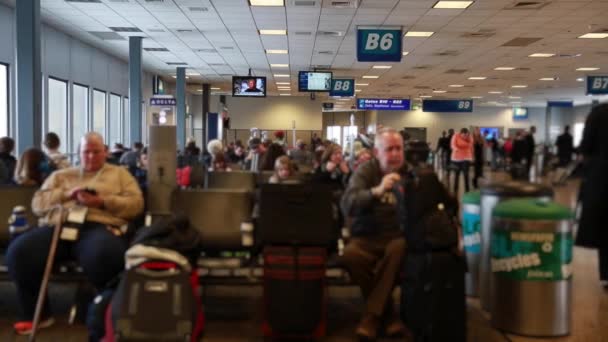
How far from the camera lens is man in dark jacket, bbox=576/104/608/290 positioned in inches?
188

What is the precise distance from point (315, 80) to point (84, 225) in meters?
17.5

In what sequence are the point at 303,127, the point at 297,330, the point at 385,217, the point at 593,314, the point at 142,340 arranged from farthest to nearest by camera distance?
the point at 303,127 < the point at 593,314 < the point at 385,217 < the point at 297,330 < the point at 142,340

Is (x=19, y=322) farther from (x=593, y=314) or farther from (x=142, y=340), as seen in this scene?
(x=593, y=314)

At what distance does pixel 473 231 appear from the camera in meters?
5.53

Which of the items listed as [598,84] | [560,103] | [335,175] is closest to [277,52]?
[335,175]

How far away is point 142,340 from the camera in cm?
386

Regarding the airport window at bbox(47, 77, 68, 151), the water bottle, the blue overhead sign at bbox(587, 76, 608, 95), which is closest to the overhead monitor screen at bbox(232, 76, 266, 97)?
the airport window at bbox(47, 77, 68, 151)

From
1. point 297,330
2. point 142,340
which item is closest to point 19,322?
point 142,340

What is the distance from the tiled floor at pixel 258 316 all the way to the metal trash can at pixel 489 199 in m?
0.25

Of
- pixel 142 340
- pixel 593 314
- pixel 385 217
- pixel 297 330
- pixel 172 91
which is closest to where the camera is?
pixel 142 340

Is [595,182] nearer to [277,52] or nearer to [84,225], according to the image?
[84,225]

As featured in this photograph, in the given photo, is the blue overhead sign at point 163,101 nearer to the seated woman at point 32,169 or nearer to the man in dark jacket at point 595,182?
the seated woman at point 32,169

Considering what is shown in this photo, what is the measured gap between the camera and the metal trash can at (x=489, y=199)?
478 centimetres

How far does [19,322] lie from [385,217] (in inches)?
111
